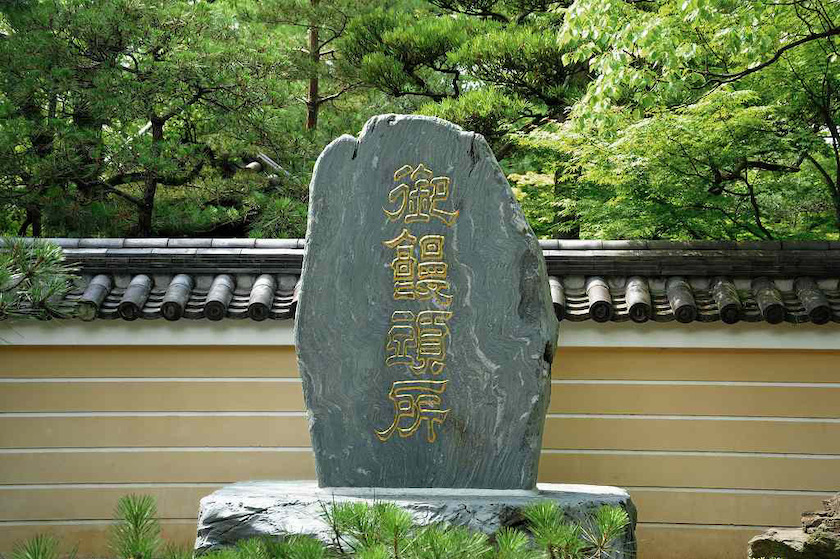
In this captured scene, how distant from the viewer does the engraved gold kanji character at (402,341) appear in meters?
5.01

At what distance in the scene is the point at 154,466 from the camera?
6.70m

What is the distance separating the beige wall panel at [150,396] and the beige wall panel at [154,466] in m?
0.32

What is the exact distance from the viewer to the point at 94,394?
22.0ft

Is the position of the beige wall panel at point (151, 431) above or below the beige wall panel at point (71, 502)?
above

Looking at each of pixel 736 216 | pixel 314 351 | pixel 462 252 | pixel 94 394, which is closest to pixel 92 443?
pixel 94 394

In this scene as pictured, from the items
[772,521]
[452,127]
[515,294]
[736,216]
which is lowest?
[772,521]

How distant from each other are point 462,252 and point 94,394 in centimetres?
321

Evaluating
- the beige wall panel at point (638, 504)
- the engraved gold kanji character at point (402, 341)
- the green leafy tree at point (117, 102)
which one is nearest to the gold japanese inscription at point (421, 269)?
the engraved gold kanji character at point (402, 341)

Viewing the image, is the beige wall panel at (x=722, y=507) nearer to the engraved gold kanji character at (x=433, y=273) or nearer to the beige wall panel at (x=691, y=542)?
the beige wall panel at (x=691, y=542)

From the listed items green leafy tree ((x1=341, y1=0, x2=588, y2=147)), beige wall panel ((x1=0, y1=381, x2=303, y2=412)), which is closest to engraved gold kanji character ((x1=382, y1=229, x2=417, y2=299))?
beige wall panel ((x1=0, y1=381, x2=303, y2=412))

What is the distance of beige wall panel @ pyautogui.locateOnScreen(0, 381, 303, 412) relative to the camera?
6688 millimetres

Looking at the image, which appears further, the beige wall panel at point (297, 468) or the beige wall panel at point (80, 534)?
the beige wall panel at point (80, 534)

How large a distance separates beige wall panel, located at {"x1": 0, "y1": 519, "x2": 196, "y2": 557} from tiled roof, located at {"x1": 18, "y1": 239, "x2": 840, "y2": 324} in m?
1.52

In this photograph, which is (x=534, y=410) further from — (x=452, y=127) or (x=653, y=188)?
(x=653, y=188)
